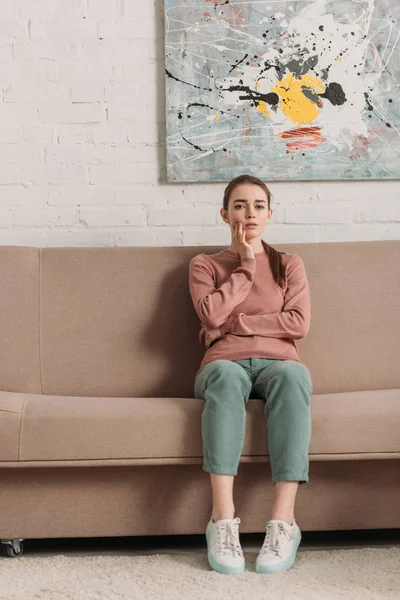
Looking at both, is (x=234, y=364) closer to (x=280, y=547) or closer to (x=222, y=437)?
(x=222, y=437)

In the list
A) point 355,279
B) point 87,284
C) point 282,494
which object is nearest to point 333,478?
point 282,494

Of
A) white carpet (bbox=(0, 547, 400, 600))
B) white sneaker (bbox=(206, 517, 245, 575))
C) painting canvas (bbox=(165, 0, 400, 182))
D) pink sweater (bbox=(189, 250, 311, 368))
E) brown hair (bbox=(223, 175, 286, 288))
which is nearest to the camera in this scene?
white carpet (bbox=(0, 547, 400, 600))

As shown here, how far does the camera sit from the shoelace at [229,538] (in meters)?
1.99

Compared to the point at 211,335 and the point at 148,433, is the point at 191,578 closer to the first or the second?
the point at 148,433

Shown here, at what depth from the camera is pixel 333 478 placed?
221 centimetres

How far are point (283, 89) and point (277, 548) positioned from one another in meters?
1.78

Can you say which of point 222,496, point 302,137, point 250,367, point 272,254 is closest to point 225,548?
point 222,496

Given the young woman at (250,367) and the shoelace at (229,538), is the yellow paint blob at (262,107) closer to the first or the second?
the young woman at (250,367)

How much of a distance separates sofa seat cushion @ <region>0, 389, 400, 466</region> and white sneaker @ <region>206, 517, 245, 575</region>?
0.58ft

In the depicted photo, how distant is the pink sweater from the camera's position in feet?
7.80

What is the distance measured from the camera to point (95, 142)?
10.1 ft

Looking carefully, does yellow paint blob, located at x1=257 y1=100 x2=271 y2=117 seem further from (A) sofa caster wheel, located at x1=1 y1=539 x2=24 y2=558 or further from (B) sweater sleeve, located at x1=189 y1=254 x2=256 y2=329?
(A) sofa caster wheel, located at x1=1 y1=539 x2=24 y2=558

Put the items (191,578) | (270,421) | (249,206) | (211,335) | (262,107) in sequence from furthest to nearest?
(262,107), (249,206), (211,335), (270,421), (191,578)

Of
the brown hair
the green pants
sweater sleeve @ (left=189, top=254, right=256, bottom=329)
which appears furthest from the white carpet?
the brown hair
